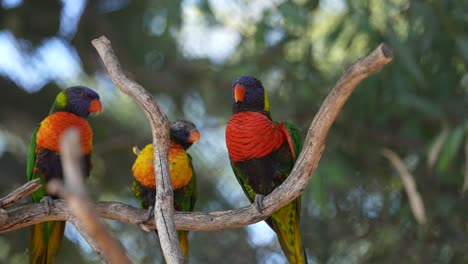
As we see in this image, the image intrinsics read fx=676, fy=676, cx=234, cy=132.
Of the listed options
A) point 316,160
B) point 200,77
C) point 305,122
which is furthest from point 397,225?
point 316,160

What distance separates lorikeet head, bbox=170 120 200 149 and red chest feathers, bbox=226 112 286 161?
0.17 metres

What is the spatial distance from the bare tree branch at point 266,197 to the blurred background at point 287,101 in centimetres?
136

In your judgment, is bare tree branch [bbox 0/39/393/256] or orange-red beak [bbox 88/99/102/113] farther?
orange-red beak [bbox 88/99/102/113]

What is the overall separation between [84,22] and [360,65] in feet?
11.1

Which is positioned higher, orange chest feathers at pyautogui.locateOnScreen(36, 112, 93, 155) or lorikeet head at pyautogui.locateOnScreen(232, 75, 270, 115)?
orange chest feathers at pyautogui.locateOnScreen(36, 112, 93, 155)

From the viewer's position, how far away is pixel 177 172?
2506 mm

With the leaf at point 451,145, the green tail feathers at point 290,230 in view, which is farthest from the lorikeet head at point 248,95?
the leaf at point 451,145

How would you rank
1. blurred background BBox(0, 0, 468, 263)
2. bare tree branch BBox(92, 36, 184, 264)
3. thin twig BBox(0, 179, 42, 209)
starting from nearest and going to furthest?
bare tree branch BBox(92, 36, 184, 264) < thin twig BBox(0, 179, 42, 209) < blurred background BBox(0, 0, 468, 263)

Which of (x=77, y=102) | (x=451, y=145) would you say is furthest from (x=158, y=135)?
(x=451, y=145)

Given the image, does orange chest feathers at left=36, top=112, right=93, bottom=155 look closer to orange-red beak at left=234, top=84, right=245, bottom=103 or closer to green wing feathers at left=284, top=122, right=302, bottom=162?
Answer: orange-red beak at left=234, top=84, right=245, bottom=103

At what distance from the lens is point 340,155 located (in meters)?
3.97

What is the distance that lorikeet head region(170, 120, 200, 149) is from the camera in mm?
2574

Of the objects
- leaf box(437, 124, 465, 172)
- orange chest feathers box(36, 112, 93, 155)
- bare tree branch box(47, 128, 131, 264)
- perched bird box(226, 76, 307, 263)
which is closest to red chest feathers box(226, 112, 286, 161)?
perched bird box(226, 76, 307, 263)

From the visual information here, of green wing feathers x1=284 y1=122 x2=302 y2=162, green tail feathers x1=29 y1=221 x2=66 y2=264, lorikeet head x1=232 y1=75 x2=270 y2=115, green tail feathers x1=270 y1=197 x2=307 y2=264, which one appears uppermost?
lorikeet head x1=232 y1=75 x2=270 y2=115
